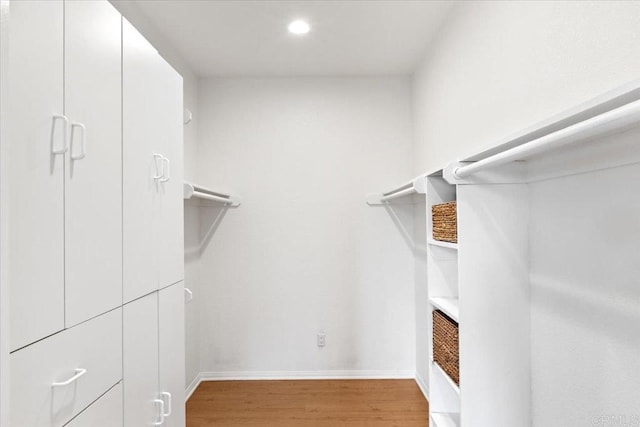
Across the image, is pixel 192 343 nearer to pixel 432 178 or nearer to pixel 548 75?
pixel 432 178

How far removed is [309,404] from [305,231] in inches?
54.9

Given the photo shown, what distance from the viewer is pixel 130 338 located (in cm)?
140

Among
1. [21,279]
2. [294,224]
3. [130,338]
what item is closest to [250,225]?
[294,224]

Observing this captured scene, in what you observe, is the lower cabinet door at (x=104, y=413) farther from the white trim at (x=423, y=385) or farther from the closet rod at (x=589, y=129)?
the white trim at (x=423, y=385)

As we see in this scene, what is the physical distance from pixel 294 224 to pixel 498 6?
224 centimetres

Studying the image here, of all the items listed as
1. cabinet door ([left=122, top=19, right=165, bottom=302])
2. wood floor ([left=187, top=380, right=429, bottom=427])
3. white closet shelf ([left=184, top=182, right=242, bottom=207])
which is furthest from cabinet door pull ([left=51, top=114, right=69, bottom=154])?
wood floor ([left=187, top=380, right=429, bottom=427])

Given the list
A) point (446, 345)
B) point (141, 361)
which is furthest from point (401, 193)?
point (141, 361)

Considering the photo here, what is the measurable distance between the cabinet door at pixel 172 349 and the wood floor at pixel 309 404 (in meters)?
0.91

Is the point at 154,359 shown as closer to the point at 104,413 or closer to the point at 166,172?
the point at 104,413

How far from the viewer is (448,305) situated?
1.81 meters

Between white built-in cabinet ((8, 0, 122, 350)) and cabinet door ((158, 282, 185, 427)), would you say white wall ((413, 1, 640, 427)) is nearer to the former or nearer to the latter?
white built-in cabinet ((8, 0, 122, 350))

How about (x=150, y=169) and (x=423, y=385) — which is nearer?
(x=150, y=169)

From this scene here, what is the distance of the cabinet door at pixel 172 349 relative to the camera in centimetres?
169

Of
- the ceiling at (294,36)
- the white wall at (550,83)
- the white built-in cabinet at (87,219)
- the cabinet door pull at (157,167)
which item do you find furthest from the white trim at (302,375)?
the ceiling at (294,36)
